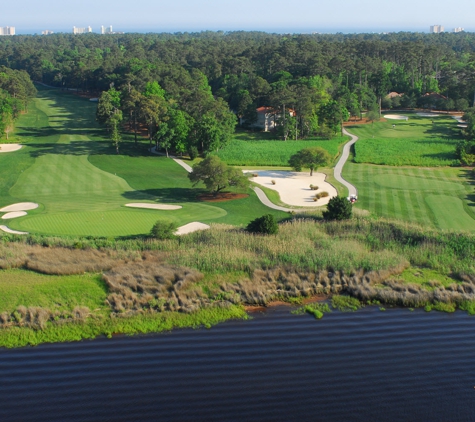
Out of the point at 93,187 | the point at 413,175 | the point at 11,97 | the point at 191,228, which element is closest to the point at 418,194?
the point at 413,175

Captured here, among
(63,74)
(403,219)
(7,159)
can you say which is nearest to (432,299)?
(403,219)

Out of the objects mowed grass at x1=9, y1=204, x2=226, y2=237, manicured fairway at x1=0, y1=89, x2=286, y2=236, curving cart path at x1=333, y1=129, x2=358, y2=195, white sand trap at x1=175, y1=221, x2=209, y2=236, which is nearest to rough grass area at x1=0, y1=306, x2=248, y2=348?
white sand trap at x1=175, y1=221, x2=209, y2=236

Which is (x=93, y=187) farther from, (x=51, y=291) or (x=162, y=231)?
(x=51, y=291)

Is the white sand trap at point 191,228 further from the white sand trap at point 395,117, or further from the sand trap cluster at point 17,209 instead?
the white sand trap at point 395,117

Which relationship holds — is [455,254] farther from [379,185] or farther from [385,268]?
[379,185]

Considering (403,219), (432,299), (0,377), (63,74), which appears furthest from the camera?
(63,74)

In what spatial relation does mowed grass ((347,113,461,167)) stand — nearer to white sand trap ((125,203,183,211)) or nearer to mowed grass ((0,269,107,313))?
white sand trap ((125,203,183,211))

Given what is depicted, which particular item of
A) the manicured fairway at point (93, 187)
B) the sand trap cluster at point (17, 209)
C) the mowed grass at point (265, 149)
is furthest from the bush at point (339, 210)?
the mowed grass at point (265, 149)
